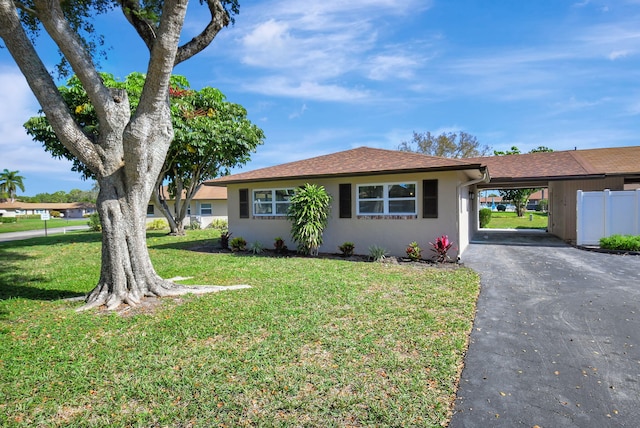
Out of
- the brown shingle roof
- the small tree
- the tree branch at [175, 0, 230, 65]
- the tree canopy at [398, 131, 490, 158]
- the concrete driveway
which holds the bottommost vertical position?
the concrete driveway

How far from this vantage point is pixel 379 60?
438 inches

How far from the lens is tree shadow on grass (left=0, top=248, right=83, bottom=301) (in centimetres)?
696

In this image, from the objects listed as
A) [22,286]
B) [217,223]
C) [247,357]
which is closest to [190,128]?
[22,286]

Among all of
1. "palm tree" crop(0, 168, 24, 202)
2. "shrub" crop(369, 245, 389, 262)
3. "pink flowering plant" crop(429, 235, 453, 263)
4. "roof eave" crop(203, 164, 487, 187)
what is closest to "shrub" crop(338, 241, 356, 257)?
"shrub" crop(369, 245, 389, 262)

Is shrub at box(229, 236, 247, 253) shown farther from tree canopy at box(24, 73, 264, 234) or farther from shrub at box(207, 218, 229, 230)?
shrub at box(207, 218, 229, 230)

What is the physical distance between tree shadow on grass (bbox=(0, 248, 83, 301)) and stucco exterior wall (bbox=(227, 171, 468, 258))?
6848 millimetres

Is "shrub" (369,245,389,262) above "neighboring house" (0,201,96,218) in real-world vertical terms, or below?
below

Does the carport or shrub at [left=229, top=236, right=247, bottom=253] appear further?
the carport

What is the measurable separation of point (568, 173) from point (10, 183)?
102m

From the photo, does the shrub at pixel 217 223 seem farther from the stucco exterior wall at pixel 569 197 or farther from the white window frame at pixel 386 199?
the stucco exterior wall at pixel 569 197

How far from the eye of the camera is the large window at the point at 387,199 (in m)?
10.7

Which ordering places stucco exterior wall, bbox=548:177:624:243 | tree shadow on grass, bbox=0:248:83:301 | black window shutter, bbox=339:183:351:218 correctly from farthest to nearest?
stucco exterior wall, bbox=548:177:624:243, black window shutter, bbox=339:183:351:218, tree shadow on grass, bbox=0:248:83:301

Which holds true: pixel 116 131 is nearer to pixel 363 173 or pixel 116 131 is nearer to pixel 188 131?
pixel 363 173

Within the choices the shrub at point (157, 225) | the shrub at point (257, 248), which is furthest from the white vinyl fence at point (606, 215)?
the shrub at point (157, 225)
